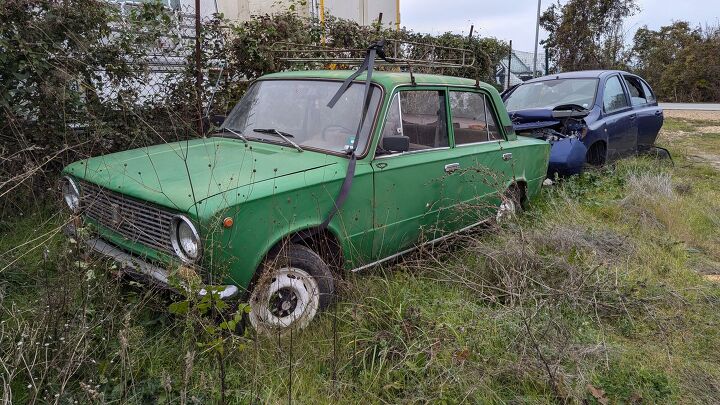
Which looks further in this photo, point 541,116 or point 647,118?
point 647,118

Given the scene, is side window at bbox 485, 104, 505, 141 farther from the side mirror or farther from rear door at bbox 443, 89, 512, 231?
the side mirror

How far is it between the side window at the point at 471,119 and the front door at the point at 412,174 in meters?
0.18

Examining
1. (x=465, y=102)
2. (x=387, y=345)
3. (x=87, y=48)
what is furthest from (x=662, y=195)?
(x=87, y=48)

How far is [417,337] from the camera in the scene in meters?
3.01

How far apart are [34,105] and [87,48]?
2.37 ft

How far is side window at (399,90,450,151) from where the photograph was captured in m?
4.07

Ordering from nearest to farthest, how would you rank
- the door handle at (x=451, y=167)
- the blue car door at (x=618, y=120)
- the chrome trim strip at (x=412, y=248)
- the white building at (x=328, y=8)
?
the chrome trim strip at (x=412, y=248) < the door handle at (x=451, y=167) < the blue car door at (x=618, y=120) < the white building at (x=328, y=8)

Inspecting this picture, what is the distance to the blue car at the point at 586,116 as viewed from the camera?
666 centimetres

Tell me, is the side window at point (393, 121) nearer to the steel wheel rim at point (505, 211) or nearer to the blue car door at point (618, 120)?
the steel wheel rim at point (505, 211)

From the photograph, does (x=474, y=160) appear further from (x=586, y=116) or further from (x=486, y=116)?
(x=586, y=116)

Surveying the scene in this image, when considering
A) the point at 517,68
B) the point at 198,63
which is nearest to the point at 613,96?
the point at 198,63

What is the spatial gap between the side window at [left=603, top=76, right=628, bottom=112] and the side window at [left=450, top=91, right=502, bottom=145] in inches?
121

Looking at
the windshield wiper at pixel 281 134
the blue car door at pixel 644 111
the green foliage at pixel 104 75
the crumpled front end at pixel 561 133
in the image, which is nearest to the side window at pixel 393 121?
the windshield wiper at pixel 281 134

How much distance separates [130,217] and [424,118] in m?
2.35
